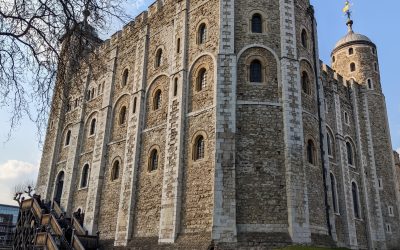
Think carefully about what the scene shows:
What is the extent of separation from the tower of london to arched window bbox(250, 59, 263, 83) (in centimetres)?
4

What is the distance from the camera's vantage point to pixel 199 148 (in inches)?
637

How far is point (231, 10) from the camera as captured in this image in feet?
56.1

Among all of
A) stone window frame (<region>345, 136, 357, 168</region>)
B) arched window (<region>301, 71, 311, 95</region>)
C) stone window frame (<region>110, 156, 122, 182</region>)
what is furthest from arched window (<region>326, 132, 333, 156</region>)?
stone window frame (<region>110, 156, 122, 182</region>)

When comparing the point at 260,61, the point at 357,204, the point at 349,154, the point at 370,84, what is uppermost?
the point at 370,84

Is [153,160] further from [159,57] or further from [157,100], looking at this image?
[159,57]

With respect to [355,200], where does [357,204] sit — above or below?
below

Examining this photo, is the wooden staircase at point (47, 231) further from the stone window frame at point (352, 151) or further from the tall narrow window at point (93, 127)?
the stone window frame at point (352, 151)

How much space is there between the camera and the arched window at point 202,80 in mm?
17109

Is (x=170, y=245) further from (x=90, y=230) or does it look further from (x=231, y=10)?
(x=231, y=10)

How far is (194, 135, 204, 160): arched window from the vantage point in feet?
52.4

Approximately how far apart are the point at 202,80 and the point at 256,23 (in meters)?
3.61

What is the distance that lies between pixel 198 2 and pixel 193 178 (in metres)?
8.87

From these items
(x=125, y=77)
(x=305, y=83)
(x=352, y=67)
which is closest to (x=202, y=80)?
(x=305, y=83)

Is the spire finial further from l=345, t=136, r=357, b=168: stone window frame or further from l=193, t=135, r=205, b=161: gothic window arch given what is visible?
l=193, t=135, r=205, b=161: gothic window arch
